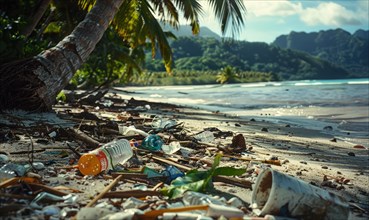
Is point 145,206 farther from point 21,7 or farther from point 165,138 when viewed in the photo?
point 21,7

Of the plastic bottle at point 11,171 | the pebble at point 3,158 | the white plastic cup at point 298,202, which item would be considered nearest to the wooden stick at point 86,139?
the pebble at point 3,158

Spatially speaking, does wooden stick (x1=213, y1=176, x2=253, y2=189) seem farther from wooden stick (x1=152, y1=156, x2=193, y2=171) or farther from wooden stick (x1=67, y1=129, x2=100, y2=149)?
wooden stick (x1=67, y1=129, x2=100, y2=149)

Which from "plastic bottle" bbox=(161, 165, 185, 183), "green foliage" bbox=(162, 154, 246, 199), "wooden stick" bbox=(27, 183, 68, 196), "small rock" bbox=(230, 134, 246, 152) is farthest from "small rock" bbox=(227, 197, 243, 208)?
"small rock" bbox=(230, 134, 246, 152)

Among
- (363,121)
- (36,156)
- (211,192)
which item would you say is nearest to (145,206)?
(211,192)

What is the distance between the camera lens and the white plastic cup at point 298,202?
2.07 metres

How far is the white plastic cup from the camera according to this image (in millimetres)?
A: 2070

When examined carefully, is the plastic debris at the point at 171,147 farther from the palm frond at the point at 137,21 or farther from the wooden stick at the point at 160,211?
the palm frond at the point at 137,21

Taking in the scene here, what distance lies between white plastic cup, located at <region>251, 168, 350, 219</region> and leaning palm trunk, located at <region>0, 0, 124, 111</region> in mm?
4020

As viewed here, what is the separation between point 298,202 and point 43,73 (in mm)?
4249

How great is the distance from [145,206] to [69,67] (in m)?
3.93

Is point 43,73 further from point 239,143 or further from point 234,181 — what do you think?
point 234,181

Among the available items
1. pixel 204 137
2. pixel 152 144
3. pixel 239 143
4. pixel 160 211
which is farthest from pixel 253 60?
pixel 160 211

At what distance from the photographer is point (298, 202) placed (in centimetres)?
212

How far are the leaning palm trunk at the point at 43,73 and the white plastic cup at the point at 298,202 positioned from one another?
4.02m
